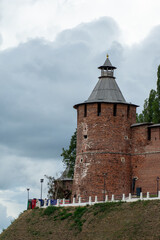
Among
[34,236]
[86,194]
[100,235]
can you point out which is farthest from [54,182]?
[100,235]

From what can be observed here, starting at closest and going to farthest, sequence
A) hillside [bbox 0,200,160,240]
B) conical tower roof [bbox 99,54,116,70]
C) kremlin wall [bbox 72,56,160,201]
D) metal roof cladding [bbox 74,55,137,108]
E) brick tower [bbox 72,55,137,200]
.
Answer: hillside [bbox 0,200,160,240] → kremlin wall [bbox 72,56,160,201] → brick tower [bbox 72,55,137,200] → metal roof cladding [bbox 74,55,137,108] → conical tower roof [bbox 99,54,116,70]

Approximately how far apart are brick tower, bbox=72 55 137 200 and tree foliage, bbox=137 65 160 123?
14.5ft

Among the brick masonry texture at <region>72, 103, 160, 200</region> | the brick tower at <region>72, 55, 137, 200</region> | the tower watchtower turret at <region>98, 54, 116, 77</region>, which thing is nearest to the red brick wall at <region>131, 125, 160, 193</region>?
the brick masonry texture at <region>72, 103, 160, 200</region>

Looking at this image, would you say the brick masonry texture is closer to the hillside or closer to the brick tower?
the brick tower

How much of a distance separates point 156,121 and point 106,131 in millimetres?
8100

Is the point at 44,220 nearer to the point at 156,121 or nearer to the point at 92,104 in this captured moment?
the point at 92,104

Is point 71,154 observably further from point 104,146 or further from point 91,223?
point 91,223

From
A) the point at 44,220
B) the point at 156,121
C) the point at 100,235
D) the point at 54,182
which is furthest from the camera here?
the point at 54,182

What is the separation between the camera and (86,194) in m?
61.5

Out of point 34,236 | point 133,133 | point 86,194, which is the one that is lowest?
point 34,236

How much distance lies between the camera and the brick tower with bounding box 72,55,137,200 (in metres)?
61.4

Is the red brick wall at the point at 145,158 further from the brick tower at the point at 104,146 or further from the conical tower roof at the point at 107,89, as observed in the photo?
the conical tower roof at the point at 107,89

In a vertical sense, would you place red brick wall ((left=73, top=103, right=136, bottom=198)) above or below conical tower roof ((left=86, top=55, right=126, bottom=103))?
below

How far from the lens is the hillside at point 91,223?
1834 inches
